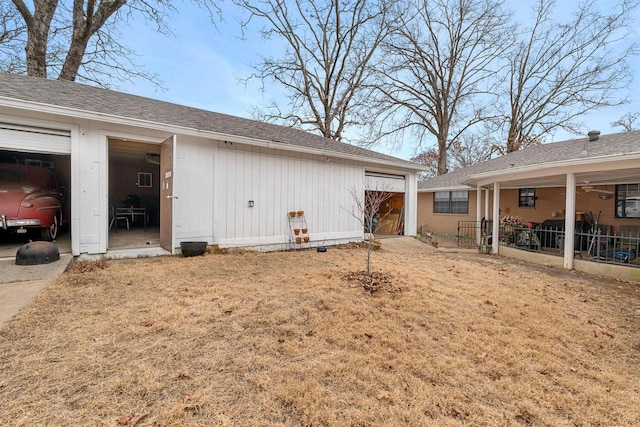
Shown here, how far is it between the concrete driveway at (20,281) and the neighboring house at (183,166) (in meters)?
0.89

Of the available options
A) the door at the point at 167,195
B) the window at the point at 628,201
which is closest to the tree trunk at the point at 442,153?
the window at the point at 628,201

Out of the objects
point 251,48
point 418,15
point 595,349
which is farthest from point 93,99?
point 418,15

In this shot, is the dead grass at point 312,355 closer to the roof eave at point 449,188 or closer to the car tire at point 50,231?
the car tire at point 50,231

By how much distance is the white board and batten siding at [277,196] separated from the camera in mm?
7160

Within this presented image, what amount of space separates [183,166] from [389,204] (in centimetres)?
885

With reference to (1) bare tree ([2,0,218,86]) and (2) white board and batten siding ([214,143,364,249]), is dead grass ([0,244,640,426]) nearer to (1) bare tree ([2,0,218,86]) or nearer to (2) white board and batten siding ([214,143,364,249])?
(2) white board and batten siding ([214,143,364,249])

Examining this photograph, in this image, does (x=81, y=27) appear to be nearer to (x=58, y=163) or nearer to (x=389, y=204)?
(x=58, y=163)

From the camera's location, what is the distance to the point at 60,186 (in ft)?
25.1

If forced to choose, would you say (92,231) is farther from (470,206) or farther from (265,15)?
(265,15)

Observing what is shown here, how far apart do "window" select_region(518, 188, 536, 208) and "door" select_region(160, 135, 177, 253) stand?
13.1 m

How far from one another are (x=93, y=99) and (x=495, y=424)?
8478mm

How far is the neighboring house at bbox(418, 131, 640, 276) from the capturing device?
6.75 metres

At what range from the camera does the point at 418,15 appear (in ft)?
65.6

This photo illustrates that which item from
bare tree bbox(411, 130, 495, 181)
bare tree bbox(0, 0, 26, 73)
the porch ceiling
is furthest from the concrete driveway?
bare tree bbox(411, 130, 495, 181)
